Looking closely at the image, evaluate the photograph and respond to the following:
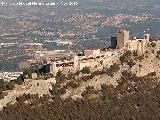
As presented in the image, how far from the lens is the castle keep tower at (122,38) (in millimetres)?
48750

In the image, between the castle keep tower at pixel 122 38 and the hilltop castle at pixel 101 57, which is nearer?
the hilltop castle at pixel 101 57

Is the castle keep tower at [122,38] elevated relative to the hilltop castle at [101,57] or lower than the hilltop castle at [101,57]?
elevated

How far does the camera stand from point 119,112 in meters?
40.6

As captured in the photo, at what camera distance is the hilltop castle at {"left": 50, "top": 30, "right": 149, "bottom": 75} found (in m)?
46.3

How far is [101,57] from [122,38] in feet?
9.90

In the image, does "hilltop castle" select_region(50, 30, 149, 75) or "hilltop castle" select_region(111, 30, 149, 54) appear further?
"hilltop castle" select_region(111, 30, 149, 54)

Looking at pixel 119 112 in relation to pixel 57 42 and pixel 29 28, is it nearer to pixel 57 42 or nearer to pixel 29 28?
pixel 57 42

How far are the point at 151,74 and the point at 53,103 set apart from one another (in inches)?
358

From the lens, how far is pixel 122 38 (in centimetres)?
4922

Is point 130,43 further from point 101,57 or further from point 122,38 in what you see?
point 101,57

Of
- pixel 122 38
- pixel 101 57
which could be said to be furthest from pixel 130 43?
pixel 101 57

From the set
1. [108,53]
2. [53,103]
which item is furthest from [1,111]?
[108,53]

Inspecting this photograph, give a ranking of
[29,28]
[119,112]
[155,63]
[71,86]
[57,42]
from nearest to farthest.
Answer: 1. [119,112]
2. [71,86]
3. [155,63]
4. [57,42]
5. [29,28]

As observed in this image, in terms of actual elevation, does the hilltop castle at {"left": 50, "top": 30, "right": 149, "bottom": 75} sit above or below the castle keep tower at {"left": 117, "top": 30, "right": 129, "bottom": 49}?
below
